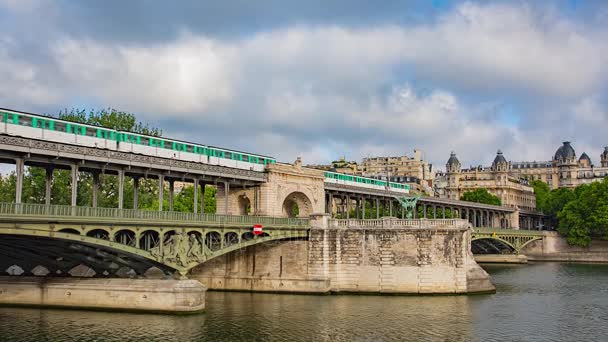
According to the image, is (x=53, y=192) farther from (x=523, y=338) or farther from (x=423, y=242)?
(x=523, y=338)

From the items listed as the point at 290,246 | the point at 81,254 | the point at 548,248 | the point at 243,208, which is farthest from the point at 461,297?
the point at 548,248

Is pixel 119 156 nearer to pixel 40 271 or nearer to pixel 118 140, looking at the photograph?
pixel 118 140

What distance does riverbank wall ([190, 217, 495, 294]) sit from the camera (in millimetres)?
59000

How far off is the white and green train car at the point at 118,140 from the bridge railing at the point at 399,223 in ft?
38.1

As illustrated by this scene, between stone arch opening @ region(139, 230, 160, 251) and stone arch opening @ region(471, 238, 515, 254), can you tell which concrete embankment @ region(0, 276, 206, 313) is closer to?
stone arch opening @ region(139, 230, 160, 251)

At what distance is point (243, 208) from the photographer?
240 feet

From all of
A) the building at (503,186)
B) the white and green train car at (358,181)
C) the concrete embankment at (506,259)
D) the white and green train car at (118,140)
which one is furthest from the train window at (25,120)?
the building at (503,186)

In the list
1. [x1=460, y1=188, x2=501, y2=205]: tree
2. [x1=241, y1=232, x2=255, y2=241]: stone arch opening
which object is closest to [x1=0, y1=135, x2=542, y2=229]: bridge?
[x1=241, y1=232, x2=255, y2=241]: stone arch opening

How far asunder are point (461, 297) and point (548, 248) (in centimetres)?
7959

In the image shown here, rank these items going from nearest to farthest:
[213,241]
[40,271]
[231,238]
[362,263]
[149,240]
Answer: [149,240], [40,271], [213,241], [231,238], [362,263]

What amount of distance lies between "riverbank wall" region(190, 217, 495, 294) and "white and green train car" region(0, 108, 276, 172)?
953cm

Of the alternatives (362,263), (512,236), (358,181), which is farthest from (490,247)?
(362,263)

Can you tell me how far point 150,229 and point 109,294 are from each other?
6.00 metres

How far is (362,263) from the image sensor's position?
2408 inches
